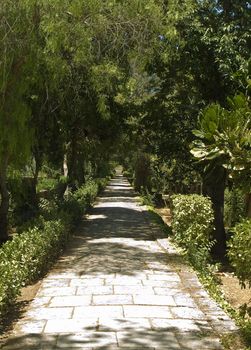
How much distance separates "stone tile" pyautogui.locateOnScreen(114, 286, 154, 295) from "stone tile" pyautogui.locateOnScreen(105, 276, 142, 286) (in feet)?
0.70

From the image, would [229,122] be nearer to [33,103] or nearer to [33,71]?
[33,71]

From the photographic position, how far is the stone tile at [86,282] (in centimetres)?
768

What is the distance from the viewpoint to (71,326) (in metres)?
5.48

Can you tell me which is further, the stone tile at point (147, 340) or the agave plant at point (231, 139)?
the agave plant at point (231, 139)

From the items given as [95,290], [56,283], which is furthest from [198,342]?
[56,283]

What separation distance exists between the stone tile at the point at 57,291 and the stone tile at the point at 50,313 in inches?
29.4

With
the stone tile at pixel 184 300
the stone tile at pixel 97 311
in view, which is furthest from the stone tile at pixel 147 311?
the stone tile at pixel 184 300

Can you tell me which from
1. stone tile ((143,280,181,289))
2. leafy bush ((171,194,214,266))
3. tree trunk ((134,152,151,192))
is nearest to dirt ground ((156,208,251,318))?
leafy bush ((171,194,214,266))

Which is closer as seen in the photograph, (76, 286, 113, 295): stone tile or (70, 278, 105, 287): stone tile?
(76, 286, 113, 295): stone tile

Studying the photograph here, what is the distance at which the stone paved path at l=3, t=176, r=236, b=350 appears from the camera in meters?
5.07

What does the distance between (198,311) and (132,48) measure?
6.58 m

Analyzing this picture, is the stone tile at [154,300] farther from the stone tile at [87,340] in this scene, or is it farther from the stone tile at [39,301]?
the stone tile at [87,340]

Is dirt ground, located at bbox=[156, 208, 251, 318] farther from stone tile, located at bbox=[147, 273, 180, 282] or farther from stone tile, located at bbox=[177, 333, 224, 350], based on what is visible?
stone tile, located at bbox=[177, 333, 224, 350]

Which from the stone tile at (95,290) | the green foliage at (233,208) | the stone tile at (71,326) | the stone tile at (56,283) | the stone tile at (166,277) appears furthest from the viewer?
the green foliage at (233,208)
